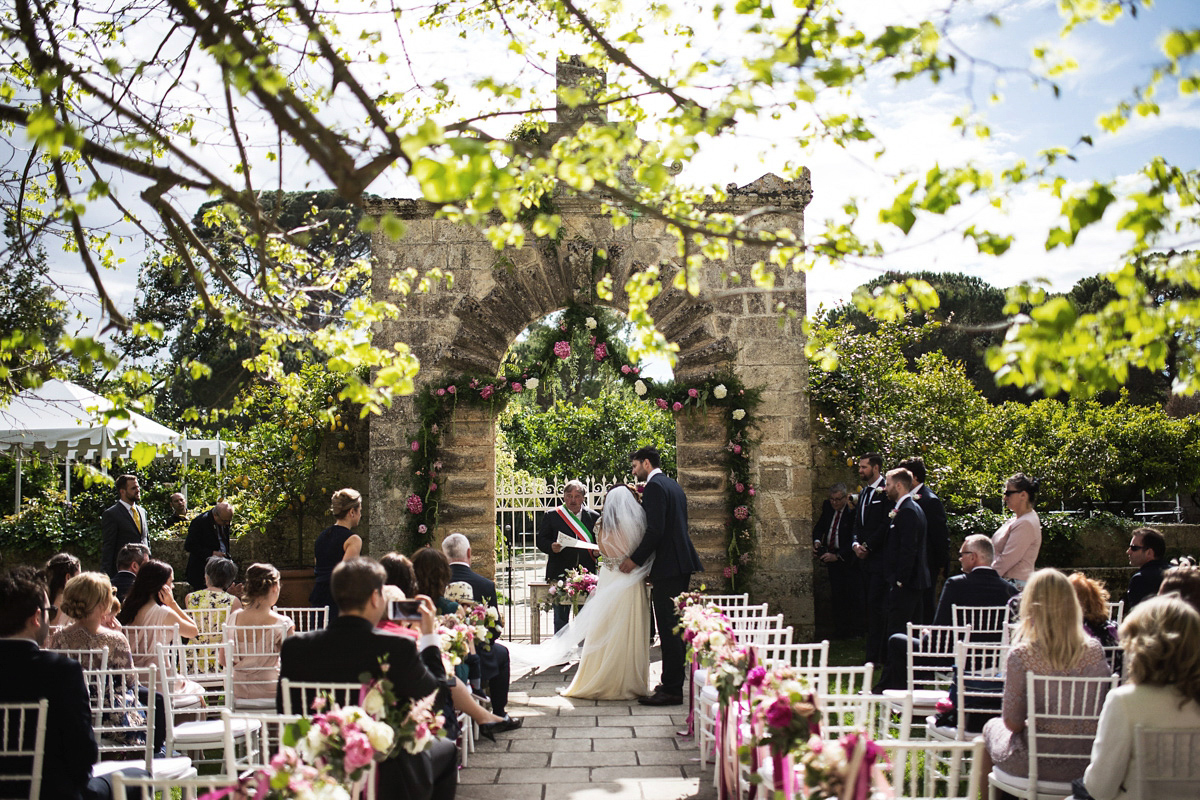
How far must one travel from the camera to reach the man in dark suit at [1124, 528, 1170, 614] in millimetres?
5453

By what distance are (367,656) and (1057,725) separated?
258 cm

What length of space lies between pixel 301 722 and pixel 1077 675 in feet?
9.43

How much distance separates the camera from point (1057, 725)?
11.9ft

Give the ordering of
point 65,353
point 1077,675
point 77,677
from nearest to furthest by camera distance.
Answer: point 77,677 → point 1077,675 → point 65,353

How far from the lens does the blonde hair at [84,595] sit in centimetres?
424

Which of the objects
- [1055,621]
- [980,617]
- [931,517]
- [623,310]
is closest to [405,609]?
[1055,621]

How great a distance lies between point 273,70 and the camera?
121 inches

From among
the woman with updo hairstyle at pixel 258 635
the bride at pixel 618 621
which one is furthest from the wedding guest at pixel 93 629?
the bride at pixel 618 621

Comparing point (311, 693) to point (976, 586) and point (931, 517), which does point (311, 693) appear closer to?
point (976, 586)

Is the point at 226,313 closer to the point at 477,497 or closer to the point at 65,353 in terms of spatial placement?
the point at 65,353

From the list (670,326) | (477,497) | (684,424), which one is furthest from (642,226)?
(477,497)

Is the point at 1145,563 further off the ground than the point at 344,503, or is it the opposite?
the point at 344,503

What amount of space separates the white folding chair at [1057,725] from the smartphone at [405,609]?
8.05 ft

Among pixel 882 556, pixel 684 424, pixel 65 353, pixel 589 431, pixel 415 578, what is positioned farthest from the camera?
pixel 589 431
